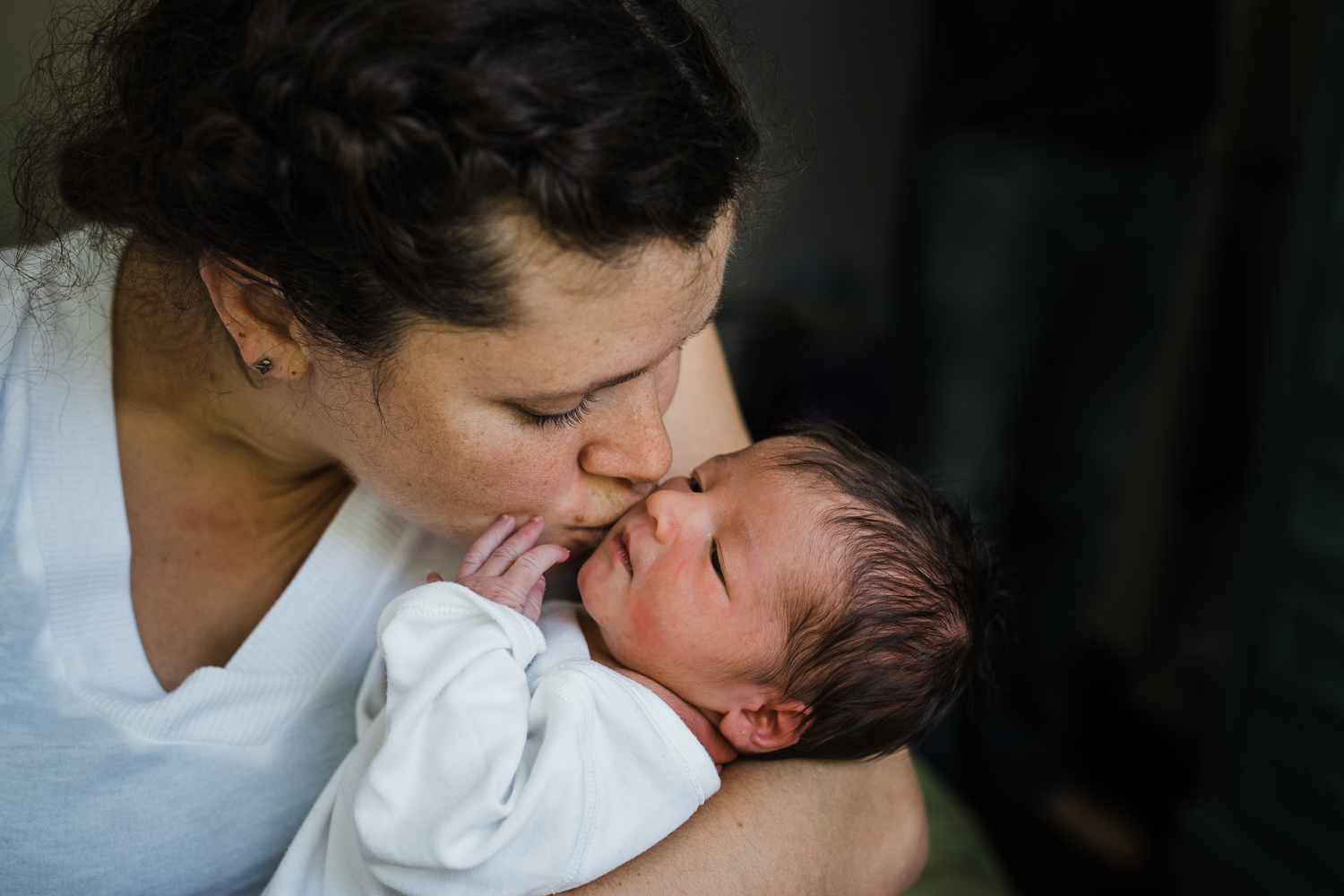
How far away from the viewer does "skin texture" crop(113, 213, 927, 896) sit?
86 cm

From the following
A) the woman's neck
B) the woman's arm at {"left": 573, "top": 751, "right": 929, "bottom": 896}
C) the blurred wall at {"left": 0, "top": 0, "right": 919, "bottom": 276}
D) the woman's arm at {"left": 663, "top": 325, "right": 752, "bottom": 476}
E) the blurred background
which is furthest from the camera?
the blurred wall at {"left": 0, "top": 0, "right": 919, "bottom": 276}

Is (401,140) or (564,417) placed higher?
(401,140)

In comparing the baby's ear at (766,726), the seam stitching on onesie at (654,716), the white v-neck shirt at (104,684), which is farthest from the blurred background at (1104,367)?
the seam stitching on onesie at (654,716)

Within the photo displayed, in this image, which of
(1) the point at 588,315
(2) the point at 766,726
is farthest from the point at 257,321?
(2) the point at 766,726

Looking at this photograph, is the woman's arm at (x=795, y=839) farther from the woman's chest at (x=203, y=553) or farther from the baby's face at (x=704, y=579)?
the woman's chest at (x=203, y=553)

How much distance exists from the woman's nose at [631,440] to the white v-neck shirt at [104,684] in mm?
328

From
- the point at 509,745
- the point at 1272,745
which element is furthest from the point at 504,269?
the point at 1272,745

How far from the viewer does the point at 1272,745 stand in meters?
2.04

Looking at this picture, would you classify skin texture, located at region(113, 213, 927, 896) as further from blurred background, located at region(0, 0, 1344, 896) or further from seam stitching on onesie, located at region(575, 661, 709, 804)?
blurred background, located at region(0, 0, 1344, 896)

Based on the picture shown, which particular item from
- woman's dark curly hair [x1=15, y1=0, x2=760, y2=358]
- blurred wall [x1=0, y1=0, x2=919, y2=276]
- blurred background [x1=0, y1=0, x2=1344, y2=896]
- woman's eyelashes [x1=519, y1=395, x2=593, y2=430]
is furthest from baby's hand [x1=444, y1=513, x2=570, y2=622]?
blurred wall [x1=0, y1=0, x2=919, y2=276]

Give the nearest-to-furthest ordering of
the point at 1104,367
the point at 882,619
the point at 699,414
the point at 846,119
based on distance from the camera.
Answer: the point at 882,619 < the point at 699,414 < the point at 1104,367 < the point at 846,119

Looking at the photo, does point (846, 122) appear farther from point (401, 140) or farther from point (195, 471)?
point (401, 140)

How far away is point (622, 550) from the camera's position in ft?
3.65

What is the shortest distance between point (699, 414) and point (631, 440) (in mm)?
293
